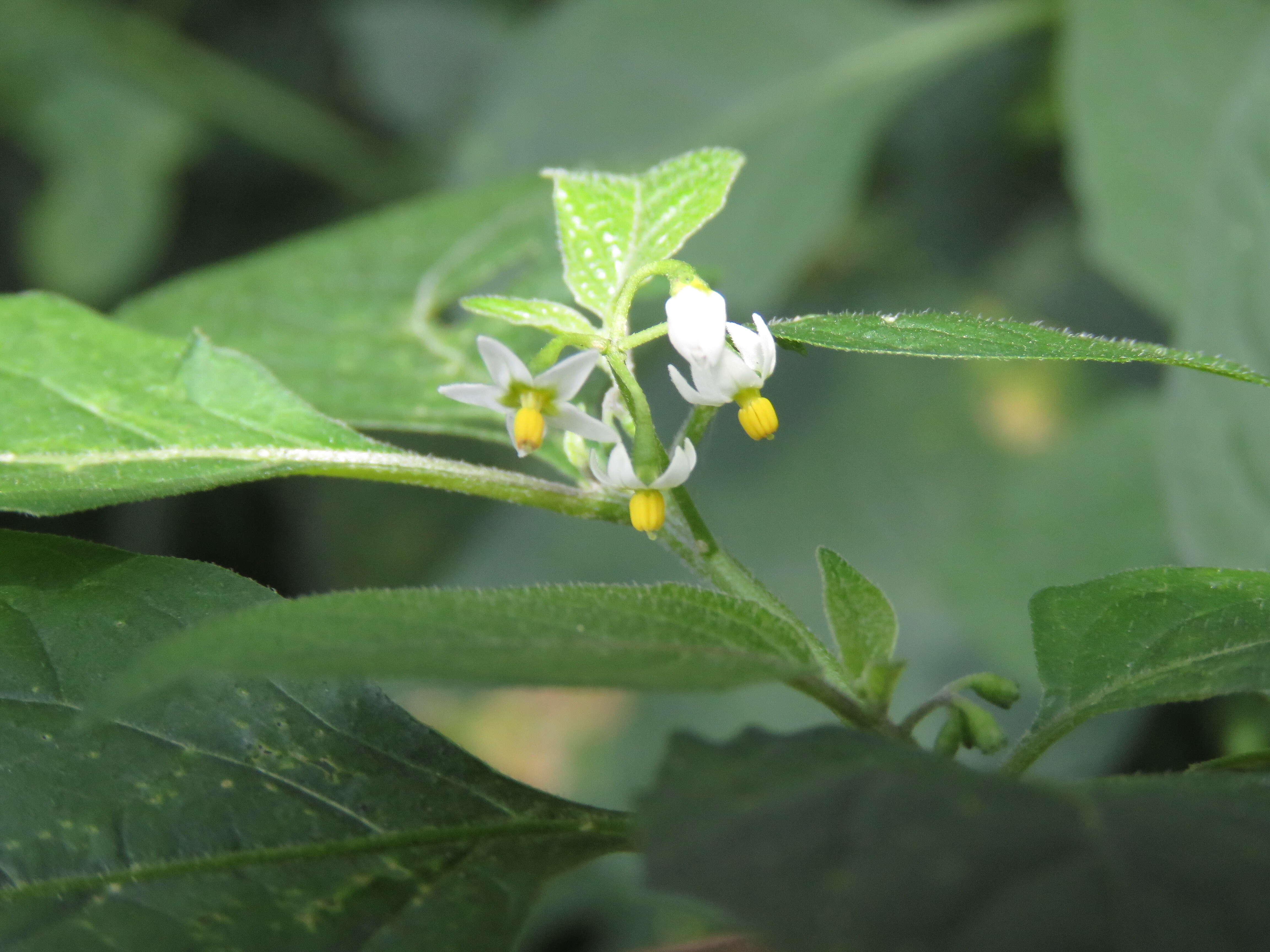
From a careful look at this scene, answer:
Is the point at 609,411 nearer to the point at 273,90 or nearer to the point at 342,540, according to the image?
the point at 342,540

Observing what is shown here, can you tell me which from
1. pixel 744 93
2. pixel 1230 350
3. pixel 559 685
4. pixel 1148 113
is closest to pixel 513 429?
pixel 559 685

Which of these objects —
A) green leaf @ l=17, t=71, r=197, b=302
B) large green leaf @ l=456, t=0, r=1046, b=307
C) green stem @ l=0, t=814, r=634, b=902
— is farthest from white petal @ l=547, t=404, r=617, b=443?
green leaf @ l=17, t=71, r=197, b=302

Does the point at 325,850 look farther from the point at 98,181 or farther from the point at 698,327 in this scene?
the point at 98,181

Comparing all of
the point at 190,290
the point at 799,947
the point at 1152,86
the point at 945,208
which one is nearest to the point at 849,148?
the point at 945,208

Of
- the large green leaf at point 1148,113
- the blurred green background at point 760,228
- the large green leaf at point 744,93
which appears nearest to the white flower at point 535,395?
the blurred green background at point 760,228

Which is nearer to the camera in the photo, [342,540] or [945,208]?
[945,208]

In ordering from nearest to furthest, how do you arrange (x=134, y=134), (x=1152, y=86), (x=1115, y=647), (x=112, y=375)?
(x=1115, y=647)
(x=112, y=375)
(x=1152, y=86)
(x=134, y=134)

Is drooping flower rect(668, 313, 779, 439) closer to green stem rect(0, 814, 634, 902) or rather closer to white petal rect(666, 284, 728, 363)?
white petal rect(666, 284, 728, 363)
